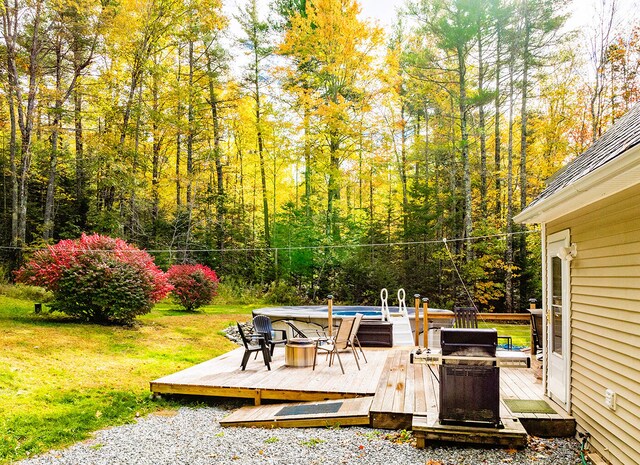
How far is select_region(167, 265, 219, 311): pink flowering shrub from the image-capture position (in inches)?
497

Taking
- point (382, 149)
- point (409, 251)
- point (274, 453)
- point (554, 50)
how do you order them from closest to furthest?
point (274, 453)
point (554, 50)
point (409, 251)
point (382, 149)

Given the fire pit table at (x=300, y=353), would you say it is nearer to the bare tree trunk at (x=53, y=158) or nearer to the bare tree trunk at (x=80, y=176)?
the bare tree trunk at (x=53, y=158)

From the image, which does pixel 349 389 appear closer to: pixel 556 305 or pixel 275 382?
pixel 275 382

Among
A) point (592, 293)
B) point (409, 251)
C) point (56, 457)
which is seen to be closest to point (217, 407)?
point (56, 457)

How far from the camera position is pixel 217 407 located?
5941 mm

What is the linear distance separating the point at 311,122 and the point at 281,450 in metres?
14.1

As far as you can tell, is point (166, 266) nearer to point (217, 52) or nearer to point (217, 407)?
point (217, 52)

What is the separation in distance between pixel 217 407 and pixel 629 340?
4.69m

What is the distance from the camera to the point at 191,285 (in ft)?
42.1

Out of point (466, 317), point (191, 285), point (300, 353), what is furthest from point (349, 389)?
point (191, 285)

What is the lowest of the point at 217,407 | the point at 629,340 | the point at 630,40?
the point at 217,407

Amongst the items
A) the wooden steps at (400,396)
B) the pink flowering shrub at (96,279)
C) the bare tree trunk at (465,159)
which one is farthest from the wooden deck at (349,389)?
the bare tree trunk at (465,159)

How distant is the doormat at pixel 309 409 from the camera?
16.2 ft

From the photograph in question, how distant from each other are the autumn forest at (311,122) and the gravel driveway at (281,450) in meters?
10.1
